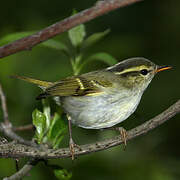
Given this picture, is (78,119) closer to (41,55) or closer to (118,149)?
(118,149)

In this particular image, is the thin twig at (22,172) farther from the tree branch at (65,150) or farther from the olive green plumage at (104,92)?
the olive green plumage at (104,92)

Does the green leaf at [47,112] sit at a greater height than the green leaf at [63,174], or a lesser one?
greater

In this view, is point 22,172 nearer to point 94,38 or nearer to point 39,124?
point 39,124

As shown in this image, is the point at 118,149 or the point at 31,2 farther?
the point at 31,2

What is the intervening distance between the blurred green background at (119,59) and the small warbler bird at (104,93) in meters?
0.47

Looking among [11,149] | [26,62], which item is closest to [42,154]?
[11,149]

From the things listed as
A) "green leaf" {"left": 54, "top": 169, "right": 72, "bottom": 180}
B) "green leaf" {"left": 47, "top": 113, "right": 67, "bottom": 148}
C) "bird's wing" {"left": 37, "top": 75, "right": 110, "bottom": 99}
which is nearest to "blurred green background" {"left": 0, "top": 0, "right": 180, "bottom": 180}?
"bird's wing" {"left": 37, "top": 75, "right": 110, "bottom": 99}

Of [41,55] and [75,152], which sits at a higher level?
[41,55]

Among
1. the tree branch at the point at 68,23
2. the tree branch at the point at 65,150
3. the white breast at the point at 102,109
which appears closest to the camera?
the tree branch at the point at 68,23

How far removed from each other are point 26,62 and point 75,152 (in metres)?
2.75

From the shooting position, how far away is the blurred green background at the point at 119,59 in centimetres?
436

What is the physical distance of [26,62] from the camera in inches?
211

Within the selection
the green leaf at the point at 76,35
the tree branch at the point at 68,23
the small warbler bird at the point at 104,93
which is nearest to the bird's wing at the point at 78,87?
the small warbler bird at the point at 104,93

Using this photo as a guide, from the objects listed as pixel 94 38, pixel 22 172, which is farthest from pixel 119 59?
pixel 22 172
